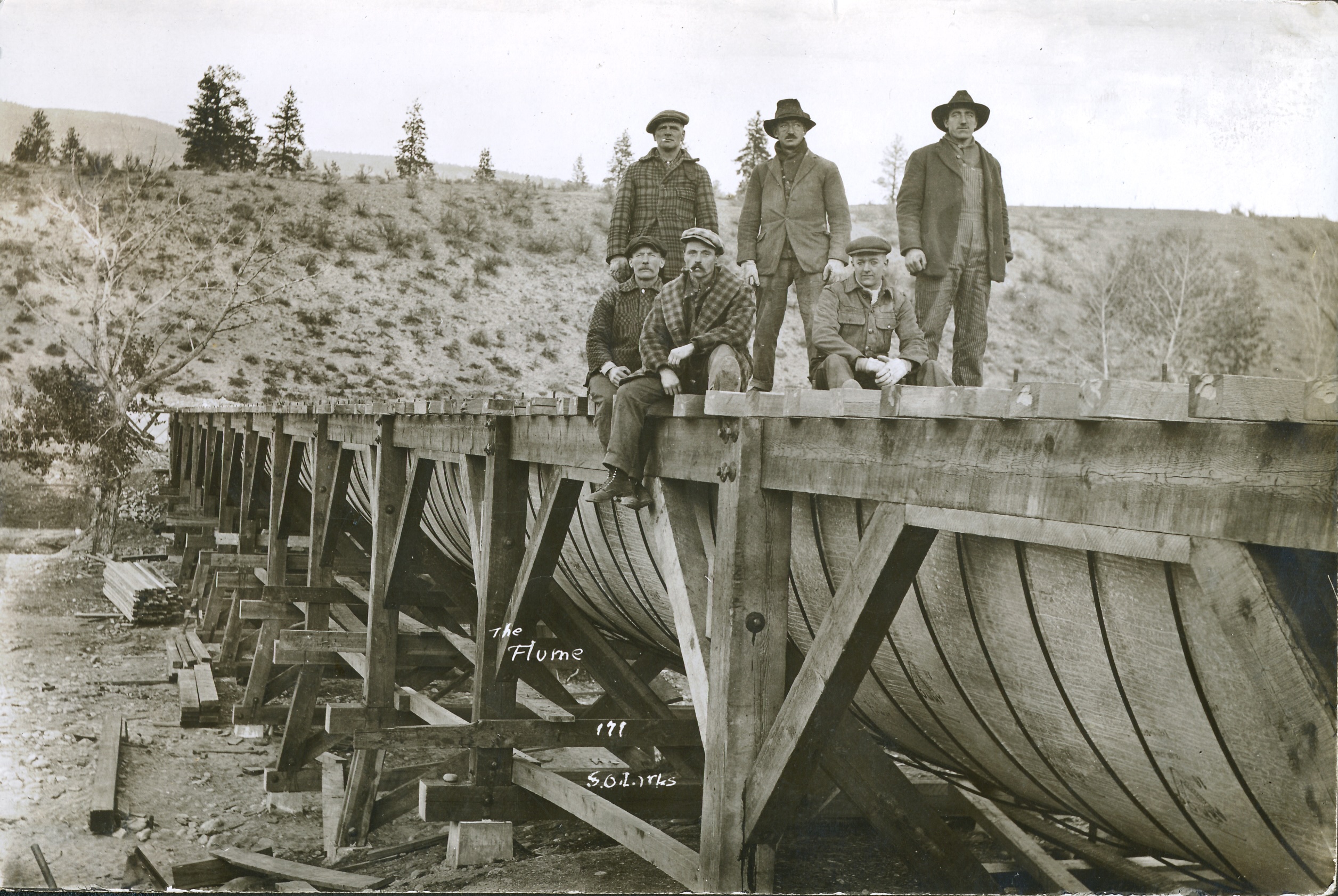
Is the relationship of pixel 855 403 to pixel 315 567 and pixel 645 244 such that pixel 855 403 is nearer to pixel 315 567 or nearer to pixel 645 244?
pixel 645 244

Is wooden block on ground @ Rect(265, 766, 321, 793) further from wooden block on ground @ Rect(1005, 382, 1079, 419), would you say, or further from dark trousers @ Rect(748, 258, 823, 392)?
wooden block on ground @ Rect(1005, 382, 1079, 419)

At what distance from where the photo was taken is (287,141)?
40406mm

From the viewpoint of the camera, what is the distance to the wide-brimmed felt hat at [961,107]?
18.2ft

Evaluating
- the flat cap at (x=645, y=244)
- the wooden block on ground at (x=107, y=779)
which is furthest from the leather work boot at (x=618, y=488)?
the wooden block on ground at (x=107, y=779)

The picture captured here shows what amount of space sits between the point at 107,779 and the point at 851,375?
7.36 meters

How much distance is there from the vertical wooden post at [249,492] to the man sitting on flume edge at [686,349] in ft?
30.5

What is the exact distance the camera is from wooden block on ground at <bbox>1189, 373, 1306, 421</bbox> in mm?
1989

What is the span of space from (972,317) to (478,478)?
288cm

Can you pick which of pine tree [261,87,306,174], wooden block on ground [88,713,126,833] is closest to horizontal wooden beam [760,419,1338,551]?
wooden block on ground [88,713,126,833]

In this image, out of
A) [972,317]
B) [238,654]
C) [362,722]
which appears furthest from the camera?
[238,654]

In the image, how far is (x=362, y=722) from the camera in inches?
284

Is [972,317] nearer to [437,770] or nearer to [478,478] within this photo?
[478,478]

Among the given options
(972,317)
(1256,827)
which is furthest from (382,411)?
(1256,827)

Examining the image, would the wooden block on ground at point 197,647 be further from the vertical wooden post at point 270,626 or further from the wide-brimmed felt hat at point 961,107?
the wide-brimmed felt hat at point 961,107
